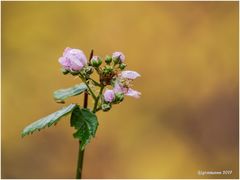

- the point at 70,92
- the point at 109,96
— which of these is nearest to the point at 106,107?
the point at 109,96

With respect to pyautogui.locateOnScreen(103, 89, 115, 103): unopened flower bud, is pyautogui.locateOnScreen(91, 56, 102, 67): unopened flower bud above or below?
above

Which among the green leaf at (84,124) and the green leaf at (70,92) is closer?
the green leaf at (84,124)

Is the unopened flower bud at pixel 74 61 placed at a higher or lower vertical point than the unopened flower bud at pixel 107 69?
higher

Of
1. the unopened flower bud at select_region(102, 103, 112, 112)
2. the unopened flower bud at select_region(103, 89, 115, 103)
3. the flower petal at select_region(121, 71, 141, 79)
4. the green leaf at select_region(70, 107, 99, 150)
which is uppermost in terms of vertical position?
the flower petal at select_region(121, 71, 141, 79)

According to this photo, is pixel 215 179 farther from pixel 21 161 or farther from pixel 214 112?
pixel 21 161

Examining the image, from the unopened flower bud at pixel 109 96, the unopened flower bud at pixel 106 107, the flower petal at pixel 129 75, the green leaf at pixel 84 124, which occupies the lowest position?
the green leaf at pixel 84 124

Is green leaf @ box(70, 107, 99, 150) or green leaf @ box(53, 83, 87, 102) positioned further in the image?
green leaf @ box(53, 83, 87, 102)

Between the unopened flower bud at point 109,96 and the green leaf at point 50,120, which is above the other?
the unopened flower bud at point 109,96

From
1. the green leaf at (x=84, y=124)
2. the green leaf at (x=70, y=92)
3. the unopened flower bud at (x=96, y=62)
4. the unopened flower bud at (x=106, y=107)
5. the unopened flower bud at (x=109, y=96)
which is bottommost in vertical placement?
the green leaf at (x=84, y=124)
